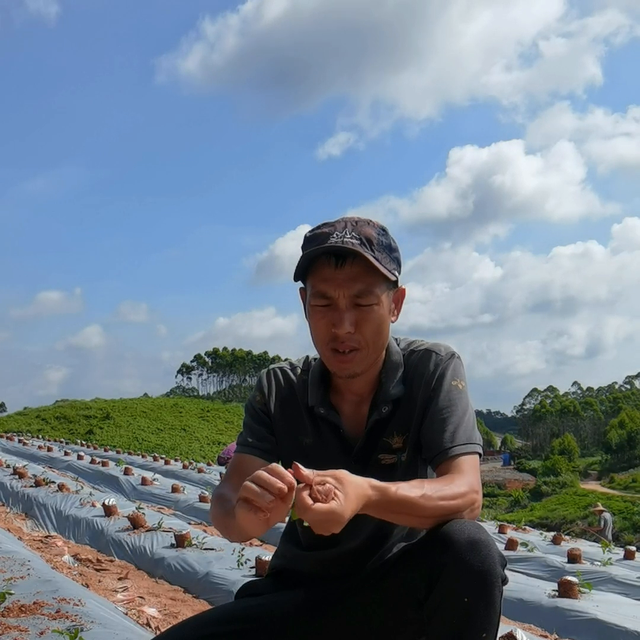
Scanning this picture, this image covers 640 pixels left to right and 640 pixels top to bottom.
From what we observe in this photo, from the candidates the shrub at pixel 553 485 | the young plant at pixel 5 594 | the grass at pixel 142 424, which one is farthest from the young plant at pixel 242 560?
the shrub at pixel 553 485

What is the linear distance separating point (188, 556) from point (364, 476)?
3.05 metres

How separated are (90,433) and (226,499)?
57.1ft

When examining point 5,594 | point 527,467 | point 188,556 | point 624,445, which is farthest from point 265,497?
point 624,445

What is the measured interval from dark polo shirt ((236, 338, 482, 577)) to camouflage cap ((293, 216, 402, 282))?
222 mm

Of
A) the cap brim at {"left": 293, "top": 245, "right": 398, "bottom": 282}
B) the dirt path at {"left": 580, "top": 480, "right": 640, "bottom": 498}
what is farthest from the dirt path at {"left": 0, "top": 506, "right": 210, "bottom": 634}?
the dirt path at {"left": 580, "top": 480, "right": 640, "bottom": 498}

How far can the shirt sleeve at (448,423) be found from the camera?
1.46 m

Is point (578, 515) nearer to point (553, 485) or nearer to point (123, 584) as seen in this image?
point (553, 485)

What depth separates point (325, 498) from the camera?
1.20 m

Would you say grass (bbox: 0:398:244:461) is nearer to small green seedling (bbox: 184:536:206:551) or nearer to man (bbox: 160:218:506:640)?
small green seedling (bbox: 184:536:206:551)

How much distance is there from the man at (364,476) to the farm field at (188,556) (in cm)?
126

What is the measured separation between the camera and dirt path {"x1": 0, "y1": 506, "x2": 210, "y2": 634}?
10.7ft

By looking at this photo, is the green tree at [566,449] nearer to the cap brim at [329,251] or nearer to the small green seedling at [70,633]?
the small green seedling at [70,633]

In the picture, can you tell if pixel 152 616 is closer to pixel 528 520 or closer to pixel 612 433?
pixel 528 520

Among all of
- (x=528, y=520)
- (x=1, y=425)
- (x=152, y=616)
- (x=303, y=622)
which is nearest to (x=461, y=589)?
(x=303, y=622)
